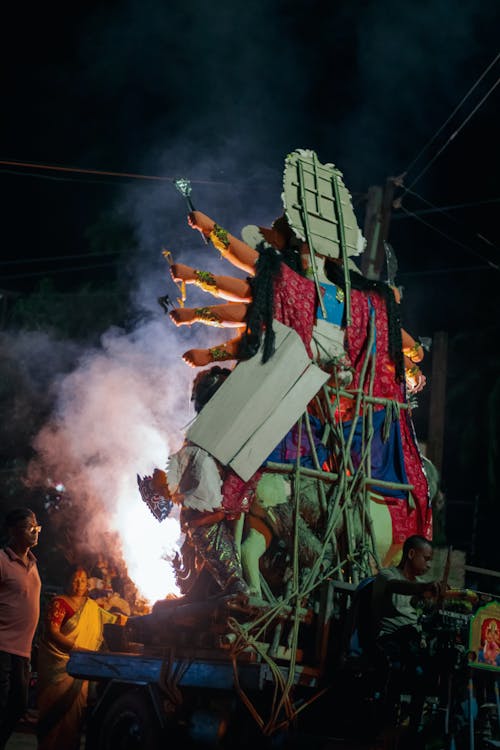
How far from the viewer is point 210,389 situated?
7.16 metres

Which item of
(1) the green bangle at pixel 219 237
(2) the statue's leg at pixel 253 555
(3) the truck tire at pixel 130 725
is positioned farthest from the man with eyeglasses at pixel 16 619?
(1) the green bangle at pixel 219 237

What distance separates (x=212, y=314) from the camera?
23.7 ft

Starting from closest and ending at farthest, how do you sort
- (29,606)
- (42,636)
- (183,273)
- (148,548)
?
(29,606)
(183,273)
(42,636)
(148,548)

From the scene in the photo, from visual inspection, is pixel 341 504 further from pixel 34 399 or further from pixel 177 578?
pixel 34 399

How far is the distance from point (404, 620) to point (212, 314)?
10.3 ft

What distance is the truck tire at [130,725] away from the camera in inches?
232

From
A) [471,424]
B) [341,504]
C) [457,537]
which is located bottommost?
[341,504]

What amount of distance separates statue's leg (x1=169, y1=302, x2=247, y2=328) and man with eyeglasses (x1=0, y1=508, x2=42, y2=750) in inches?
90.2

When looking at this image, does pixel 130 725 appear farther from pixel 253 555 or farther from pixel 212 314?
pixel 212 314

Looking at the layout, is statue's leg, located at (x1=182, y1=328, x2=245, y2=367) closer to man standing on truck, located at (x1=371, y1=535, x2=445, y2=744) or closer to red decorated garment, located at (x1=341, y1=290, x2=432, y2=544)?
red decorated garment, located at (x1=341, y1=290, x2=432, y2=544)

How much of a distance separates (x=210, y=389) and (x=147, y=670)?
7.83ft

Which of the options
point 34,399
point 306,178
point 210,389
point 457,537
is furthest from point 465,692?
point 34,399

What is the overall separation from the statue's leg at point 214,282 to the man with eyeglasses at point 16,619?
2.57 m

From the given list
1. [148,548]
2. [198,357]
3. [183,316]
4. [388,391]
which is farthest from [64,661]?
[388,391]
